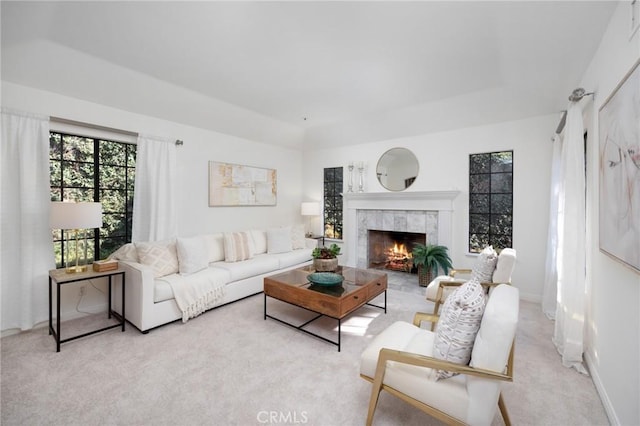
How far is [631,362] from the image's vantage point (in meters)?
1.49

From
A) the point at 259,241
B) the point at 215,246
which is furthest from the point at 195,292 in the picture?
the point at 259,241

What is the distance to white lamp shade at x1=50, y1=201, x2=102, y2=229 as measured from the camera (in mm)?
2617

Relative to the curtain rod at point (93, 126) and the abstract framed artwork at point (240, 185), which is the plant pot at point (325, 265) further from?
the curtain rod at point (93, 126)

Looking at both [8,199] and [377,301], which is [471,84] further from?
[8,199]

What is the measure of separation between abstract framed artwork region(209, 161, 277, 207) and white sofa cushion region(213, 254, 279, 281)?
118cm

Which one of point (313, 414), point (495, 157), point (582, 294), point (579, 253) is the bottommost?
point (313, 414)

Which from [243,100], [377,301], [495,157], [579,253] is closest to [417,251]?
[377,301]

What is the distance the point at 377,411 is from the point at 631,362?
1.41 m

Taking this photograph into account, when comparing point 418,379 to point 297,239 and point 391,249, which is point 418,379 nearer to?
point 297,239

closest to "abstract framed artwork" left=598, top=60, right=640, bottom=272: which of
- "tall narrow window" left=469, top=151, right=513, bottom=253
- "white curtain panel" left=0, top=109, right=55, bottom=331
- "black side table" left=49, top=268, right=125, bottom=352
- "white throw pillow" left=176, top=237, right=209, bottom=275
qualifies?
"tall narrow window" left=469, top=151, right=513, bottom=253

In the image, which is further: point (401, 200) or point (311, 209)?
point (311, 209)

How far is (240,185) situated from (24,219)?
276 cm

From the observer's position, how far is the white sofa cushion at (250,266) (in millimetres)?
3729

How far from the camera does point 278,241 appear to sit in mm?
4824
